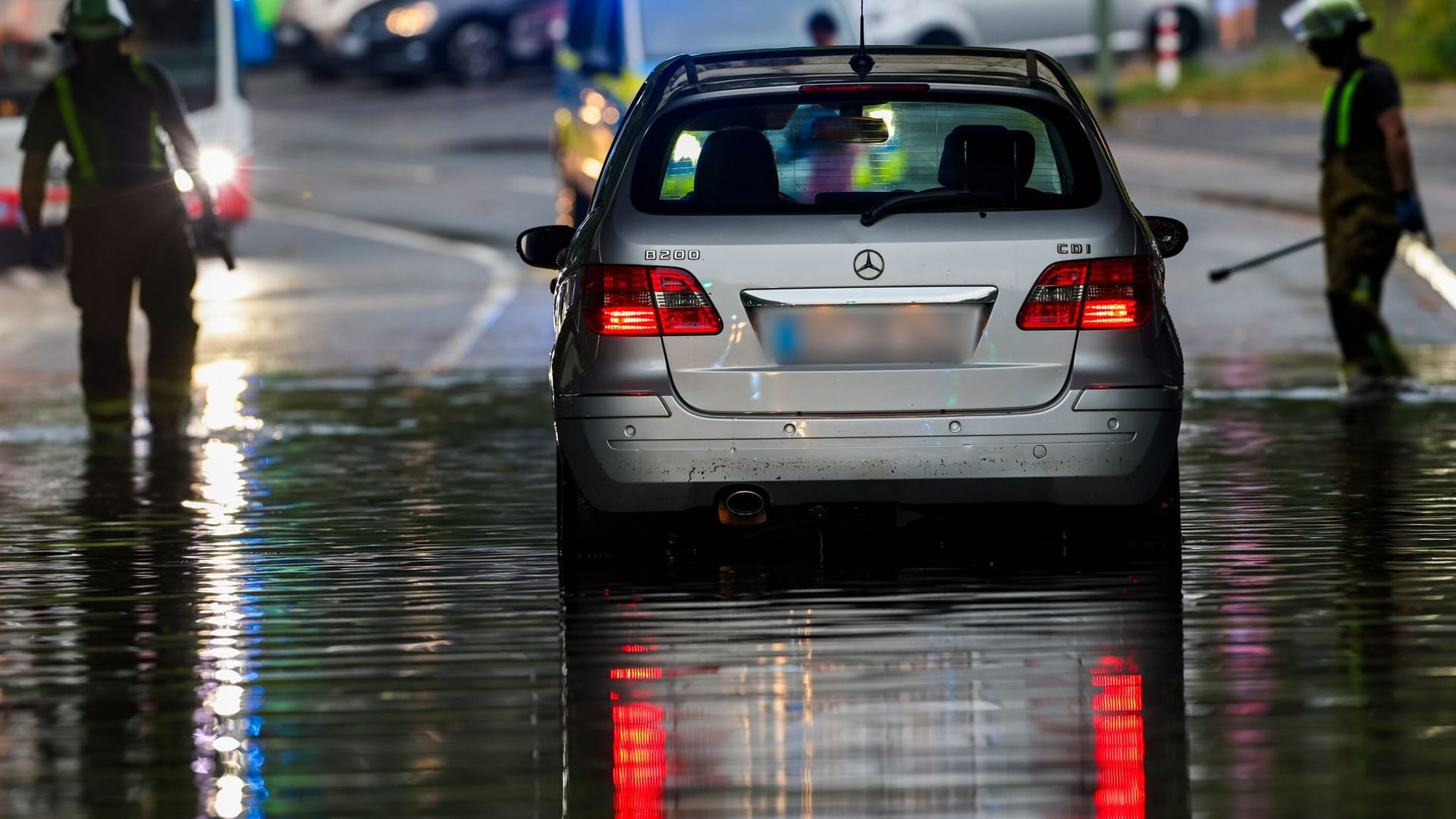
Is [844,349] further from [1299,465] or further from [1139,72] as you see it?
[1139,72]

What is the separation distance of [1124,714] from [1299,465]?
495cm

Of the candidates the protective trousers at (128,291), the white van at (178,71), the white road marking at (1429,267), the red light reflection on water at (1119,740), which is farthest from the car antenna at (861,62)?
the white van at (178,71)

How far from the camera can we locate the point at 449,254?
2384cm

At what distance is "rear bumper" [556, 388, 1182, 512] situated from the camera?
8383mm

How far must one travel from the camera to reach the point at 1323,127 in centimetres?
1461

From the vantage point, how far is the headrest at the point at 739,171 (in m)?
8.59

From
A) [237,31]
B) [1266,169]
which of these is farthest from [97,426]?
[1266,169]

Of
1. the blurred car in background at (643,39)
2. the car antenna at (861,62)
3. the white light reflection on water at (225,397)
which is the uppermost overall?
the car antenna at (861,62)

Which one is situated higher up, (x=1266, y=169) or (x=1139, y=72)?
(x=1266, y=169)

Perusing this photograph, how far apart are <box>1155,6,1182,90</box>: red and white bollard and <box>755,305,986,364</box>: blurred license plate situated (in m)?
30.9

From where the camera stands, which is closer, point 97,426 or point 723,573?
point 723,573

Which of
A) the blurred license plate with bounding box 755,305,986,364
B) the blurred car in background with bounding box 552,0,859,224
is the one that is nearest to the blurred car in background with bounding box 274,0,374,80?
the blurred car in background with bounding box 552,0,859,224

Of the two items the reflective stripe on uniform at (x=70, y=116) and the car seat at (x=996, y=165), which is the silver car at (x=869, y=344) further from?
the reflective stripe on uniform at (x=70, y=116)

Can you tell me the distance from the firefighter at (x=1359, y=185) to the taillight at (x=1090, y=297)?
570 cm
